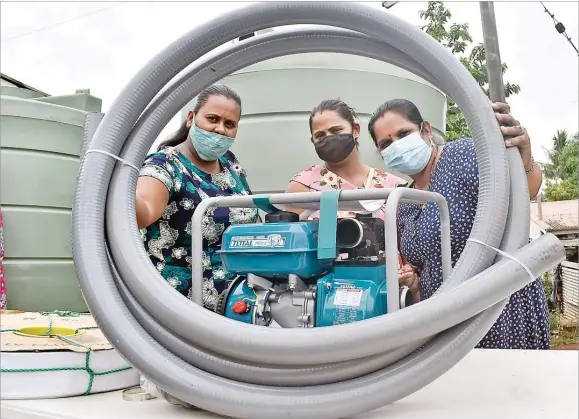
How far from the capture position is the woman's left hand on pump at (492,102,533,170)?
3.52 ft

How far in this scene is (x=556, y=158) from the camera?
17703 millimetres

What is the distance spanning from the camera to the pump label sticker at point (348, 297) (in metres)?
1.01

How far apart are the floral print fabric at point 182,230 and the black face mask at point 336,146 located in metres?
0.46

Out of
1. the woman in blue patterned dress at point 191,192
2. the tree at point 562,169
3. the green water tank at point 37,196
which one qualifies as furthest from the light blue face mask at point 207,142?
the tree at point 562,169

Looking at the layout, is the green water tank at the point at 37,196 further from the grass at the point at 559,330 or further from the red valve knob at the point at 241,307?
the grass at the point at 559,330

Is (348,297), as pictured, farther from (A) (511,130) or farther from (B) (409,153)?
(B) (409,153)

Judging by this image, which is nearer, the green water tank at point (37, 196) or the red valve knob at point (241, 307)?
the red valve knob at point (241, 307)

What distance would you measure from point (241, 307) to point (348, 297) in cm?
23

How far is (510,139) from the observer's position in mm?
1076

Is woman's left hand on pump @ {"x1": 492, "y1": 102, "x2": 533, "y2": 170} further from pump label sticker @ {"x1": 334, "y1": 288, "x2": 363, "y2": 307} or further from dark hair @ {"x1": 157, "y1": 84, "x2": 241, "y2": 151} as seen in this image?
dark hair @ {"x1": 157, "y1": 84, "x2": 241, "y2": 151}

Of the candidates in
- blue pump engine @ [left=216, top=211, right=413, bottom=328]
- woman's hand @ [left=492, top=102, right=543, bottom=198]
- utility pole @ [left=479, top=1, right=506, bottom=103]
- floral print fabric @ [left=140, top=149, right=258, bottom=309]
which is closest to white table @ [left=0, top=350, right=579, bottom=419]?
blue pump engine @ [left=216, top=211, right=413, bottom=328]

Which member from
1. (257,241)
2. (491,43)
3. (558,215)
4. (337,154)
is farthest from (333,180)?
(558,215)

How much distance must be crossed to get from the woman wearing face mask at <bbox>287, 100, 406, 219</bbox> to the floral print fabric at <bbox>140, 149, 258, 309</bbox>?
0.42 meters

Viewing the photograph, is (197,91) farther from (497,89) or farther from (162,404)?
(497,89)
